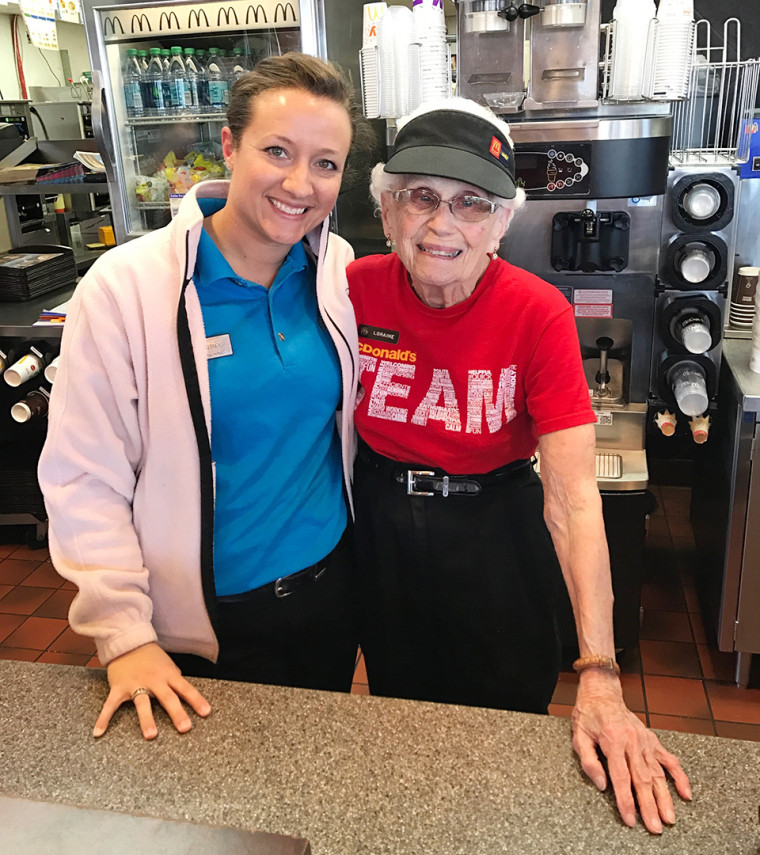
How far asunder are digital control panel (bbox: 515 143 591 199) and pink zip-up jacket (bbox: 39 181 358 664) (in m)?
1.19

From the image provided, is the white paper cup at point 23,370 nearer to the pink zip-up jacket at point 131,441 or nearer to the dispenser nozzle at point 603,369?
the pink zip-up jacket at point 131,441

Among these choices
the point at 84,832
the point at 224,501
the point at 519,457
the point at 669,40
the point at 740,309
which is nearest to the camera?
the point at 84,832

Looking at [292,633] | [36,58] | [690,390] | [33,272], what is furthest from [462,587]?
[36,58]

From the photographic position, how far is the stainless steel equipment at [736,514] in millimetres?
2316

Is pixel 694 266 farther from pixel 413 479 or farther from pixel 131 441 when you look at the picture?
pixel 131 441

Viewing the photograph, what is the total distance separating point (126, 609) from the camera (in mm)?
1235

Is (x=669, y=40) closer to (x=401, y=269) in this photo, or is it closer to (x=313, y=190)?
(x=401, y=269)

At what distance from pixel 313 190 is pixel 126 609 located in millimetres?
743

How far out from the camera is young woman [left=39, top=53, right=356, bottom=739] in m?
1.23

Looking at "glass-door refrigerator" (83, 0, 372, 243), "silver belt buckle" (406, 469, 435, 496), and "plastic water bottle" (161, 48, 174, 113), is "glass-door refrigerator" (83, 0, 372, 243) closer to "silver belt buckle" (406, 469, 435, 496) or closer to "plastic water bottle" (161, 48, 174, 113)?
"plastic water bottle" (161, 48, 174, 113)

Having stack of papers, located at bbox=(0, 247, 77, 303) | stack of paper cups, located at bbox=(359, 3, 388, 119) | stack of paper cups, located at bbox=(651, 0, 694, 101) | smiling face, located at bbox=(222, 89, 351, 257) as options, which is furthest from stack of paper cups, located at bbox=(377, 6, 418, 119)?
stack of papers, located at bbox=(0, 247, 77, 303)

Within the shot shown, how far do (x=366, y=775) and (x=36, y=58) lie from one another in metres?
9.21

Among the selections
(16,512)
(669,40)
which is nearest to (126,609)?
(669,40)

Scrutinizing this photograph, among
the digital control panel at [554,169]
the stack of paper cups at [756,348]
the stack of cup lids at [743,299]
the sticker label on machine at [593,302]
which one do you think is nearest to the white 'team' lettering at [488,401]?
the digital control panel at [554,169]
